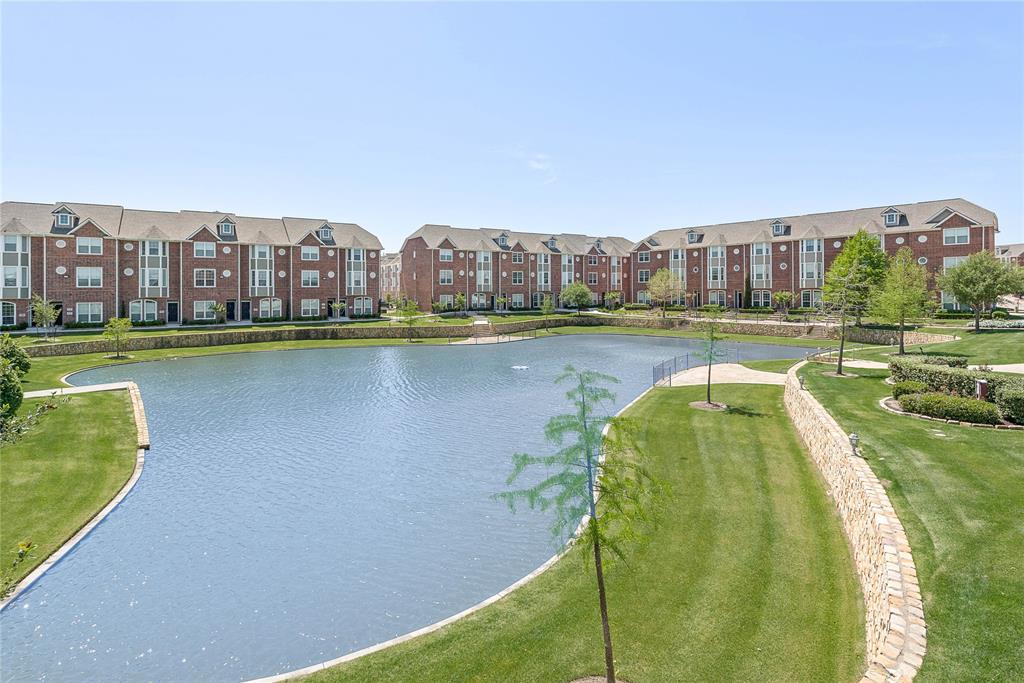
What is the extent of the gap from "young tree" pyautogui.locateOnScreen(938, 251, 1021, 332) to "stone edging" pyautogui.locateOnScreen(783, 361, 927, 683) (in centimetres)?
3257

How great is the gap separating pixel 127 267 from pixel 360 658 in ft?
196

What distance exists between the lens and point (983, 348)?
3331 centimetres

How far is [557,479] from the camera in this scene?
320 inches

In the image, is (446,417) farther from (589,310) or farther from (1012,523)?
(589,310)

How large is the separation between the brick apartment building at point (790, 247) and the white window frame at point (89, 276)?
68.8 metres

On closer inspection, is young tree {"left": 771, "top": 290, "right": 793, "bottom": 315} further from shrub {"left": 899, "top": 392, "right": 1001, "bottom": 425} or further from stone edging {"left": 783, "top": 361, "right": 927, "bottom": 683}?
stone edging {"left": 783, "top": 361, "right": 927, "bottom": 683}

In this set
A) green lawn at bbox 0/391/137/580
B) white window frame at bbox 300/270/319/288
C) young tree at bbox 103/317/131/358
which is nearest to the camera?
green lawn at bbox 0/391/137/580

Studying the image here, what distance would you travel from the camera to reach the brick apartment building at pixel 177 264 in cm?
5072

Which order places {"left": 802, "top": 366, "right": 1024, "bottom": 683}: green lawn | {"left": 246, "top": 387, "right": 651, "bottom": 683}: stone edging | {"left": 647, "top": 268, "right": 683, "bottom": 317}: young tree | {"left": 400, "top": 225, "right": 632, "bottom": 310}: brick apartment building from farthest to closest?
{"left": 400, "top": 225, "right": 632, "bottom": 310}: brick apartment building < {"left": 647, "top": 268, "right": 683, "bottom": 317}: young tree < {"left": 246, "top": 387, "right": 651, "bottom": 683}: stone edging < {"left": 802, "top": 366, "right": 1024, "bottom": 683}: green lawn

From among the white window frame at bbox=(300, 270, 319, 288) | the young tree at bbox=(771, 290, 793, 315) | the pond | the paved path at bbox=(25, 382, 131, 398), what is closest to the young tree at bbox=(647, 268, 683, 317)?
the young tree at bbox=(771, 290, 793, 315)

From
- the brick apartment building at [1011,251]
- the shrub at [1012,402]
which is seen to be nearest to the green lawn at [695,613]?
the shrub at [1012,402]

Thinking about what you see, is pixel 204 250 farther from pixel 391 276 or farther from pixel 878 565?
pixel 878 565

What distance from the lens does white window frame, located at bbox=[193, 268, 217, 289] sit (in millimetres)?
58750

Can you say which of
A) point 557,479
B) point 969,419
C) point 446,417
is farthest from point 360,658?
point 969,419
